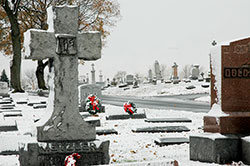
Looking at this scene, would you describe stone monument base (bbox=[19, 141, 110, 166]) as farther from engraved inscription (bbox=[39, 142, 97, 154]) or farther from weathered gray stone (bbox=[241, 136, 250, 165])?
weathered gray stone (bbox=[241, 136, 250, 165])

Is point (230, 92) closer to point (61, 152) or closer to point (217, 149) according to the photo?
point (217, 149)

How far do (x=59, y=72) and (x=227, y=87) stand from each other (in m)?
3.10

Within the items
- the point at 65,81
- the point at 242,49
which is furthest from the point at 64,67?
the point at 242,49

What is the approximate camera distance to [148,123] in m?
11.8

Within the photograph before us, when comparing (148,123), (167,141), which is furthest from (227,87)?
(148,123)

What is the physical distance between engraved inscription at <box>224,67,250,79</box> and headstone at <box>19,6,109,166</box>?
2.43m

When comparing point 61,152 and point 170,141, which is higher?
point 61,152

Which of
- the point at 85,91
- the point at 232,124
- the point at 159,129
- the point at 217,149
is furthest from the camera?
the point at 85,91

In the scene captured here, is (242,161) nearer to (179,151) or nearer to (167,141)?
(179,151)

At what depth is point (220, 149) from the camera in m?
6.20

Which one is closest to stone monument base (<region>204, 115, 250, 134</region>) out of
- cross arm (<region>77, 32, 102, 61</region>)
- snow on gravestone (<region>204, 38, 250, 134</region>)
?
snow on gravestone (<region>204, 38, 250, 134</region>)

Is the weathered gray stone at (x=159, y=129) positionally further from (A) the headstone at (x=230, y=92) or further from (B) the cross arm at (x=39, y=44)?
(B) the cross arm at (x=39, y=44)

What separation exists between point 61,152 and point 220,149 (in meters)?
2.76

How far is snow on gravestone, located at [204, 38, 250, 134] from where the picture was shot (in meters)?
6.54
